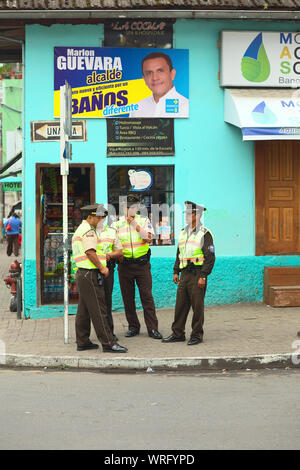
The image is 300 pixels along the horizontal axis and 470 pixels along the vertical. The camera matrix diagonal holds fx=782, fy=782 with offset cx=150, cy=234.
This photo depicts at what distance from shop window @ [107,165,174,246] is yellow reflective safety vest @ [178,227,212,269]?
2897mm

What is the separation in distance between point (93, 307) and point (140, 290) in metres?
1.25

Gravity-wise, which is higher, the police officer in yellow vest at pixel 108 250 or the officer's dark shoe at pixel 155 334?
the police officer in yellow vest at pixel 108 250

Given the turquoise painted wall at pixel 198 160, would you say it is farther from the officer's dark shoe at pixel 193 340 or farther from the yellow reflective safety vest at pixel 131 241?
the officer's dark shoe at pixel 193 340

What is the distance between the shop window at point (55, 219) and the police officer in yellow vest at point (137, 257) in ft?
7.80

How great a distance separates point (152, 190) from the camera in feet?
42.8

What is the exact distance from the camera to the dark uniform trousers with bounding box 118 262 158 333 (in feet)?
34.9


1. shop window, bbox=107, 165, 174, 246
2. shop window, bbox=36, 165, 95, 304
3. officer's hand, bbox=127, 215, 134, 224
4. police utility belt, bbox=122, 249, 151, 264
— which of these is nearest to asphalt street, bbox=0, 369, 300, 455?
police utility belt, bbox=122, 249, 151, 264

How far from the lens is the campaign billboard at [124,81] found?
41.5ft

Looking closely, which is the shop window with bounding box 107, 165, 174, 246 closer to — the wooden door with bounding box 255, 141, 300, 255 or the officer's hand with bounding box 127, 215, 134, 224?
the wooden door with bounding box 255, 141, 300, 255

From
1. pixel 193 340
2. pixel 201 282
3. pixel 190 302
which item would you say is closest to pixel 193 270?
pixel 201 282

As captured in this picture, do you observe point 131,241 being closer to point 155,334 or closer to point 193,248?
point 193,248

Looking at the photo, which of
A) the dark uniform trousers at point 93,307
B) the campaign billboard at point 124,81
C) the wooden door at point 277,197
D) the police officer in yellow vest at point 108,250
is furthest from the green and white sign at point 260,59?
the dark uniform trousers at point 93,307
